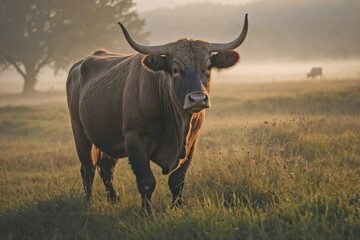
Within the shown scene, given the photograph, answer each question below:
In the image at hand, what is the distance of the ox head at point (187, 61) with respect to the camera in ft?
13.9

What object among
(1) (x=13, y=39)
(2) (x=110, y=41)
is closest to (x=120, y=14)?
(2) (x=110, y=41)

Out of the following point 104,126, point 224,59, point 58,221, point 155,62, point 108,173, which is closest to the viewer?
point 155,62

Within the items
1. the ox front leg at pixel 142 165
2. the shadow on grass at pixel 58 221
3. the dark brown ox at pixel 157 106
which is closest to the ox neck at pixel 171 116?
the dark brown ox at pixel 157 106

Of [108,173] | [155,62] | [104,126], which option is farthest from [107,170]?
[155,62]

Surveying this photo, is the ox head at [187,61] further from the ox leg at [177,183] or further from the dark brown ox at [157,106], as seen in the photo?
the ox leg at [177,183]

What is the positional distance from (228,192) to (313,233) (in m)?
1.77

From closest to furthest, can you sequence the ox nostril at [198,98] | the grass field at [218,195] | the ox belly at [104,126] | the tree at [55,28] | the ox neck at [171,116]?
the grass field at [218,195] < the ox nostril at [198,98] < the ox neck at [171,116] < the ox belly at [104,126] < the tree at [55,28]

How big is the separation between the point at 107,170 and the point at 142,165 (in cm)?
165

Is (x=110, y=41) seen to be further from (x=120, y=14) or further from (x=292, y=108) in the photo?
(x=292, y=108)

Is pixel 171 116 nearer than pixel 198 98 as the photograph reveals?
No

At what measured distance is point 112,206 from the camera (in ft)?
16.4

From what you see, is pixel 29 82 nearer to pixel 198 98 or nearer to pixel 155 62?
pixel 155 62

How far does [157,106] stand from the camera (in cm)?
479

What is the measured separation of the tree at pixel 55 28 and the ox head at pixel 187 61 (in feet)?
94.3
